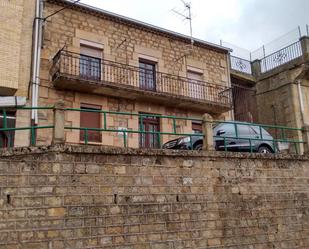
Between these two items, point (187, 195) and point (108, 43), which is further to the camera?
point (108, 43)

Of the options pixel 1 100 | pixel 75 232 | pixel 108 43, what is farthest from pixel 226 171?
pixel 108 43

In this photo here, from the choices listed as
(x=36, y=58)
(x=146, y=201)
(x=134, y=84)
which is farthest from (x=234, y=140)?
(x=36, y=58)

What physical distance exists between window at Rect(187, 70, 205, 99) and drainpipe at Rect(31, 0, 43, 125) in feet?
21.3

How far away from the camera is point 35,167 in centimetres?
720

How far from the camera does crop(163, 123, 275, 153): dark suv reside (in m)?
10.4

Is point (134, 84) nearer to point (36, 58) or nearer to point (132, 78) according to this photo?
point (132, 78)

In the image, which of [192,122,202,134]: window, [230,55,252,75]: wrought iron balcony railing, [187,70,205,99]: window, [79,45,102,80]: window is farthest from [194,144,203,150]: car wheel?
[230,55,252,75]: wrought iron balcony railing

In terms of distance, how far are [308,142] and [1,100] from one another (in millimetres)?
9424

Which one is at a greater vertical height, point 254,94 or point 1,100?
point 254,94

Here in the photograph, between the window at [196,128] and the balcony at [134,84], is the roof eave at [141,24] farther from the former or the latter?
the window at [196,128]

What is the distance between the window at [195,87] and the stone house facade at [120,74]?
0.15ft

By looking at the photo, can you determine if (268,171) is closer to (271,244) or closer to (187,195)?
(271,244)

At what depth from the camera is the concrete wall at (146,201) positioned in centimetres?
697

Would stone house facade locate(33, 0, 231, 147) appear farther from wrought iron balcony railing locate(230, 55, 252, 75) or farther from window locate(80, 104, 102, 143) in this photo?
wrought iron balcony railing locate(230, 55, 252, 75)
